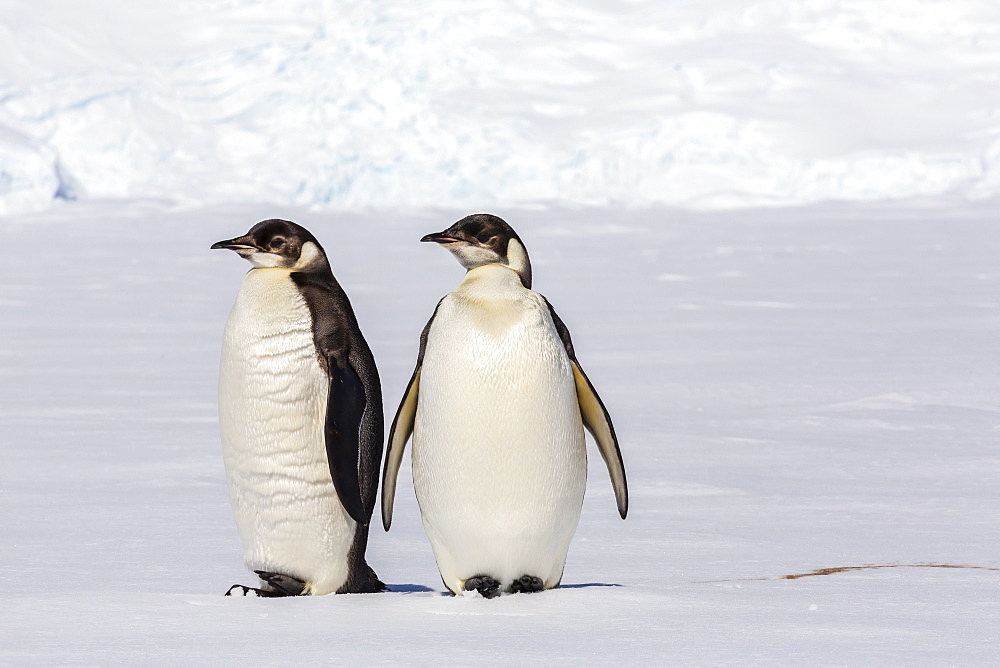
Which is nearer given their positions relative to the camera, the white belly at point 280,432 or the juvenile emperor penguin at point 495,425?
the juvenile emperor penguin at point 495,425

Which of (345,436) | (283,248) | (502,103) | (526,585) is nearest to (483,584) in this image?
(526,585)

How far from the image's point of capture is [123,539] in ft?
12.5

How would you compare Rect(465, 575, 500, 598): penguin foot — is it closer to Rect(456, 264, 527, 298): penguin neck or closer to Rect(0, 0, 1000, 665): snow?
Rect(0, 0, 1000, 665): snow

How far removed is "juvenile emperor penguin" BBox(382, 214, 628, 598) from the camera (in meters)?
2.75

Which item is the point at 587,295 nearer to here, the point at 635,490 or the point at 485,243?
the point at 635,490

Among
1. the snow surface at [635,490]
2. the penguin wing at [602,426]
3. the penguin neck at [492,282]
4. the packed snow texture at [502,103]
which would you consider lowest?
the packed snow texture at [502,103]

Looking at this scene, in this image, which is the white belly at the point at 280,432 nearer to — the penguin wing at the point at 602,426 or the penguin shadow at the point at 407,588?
the penguin shadow at the point at 407,588

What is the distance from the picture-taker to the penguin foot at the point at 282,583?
9.78ft

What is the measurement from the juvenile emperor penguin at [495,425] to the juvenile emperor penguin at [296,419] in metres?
0.17

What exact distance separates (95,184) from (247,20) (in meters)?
21.2

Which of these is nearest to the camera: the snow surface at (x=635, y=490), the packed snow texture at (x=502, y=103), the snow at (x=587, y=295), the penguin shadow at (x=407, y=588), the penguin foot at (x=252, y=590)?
the snow surface at (x=635, y=490)

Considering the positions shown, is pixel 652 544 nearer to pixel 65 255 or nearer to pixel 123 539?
pixel 123 539

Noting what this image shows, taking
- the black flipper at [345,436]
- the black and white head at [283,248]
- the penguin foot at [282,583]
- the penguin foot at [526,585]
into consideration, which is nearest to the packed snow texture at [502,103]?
the black and white head at [283,248]

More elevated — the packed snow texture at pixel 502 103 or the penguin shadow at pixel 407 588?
the penguin shadow at pixel 407 588
